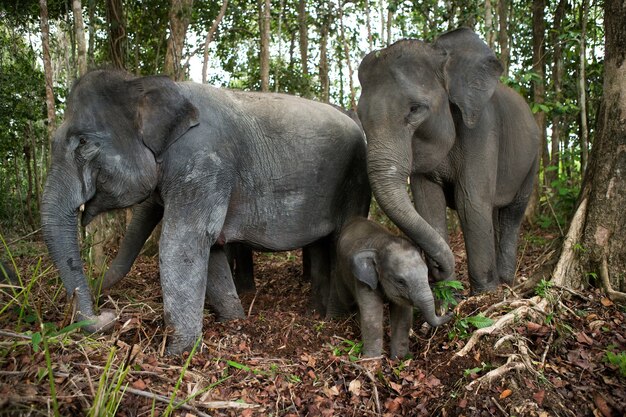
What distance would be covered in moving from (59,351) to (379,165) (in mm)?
2666

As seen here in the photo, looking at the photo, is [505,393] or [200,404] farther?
[505,393]

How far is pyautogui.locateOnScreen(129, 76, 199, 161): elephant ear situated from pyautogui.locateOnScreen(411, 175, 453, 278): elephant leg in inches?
88.8

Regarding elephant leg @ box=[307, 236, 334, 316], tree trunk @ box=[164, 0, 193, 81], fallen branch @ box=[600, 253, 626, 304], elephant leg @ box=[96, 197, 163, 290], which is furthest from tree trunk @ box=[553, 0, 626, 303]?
tree trunk @ box=[164, 0, 193, 81]

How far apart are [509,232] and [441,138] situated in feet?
6.25

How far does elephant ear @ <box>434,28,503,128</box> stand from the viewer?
5.11m

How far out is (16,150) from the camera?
15359mm

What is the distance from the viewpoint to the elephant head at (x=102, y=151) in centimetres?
424

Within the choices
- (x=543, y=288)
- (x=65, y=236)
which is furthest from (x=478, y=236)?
(x=65, y=236)

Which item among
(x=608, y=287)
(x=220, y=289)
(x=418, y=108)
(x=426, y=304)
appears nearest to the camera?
(x=426, y=304)

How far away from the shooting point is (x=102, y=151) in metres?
Result: 4.40

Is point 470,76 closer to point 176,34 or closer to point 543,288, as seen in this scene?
point 543,288

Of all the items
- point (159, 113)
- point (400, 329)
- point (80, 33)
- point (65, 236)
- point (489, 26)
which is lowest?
point (400, 329)

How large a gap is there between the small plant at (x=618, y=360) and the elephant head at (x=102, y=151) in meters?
3.49

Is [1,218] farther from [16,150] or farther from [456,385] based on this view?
[456,385]
